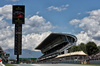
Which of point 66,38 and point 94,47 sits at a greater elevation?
point 66,38

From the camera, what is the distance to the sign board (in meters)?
140

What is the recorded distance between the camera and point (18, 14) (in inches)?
5477

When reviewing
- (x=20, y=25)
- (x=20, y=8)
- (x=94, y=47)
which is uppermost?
(x=20, y=8)

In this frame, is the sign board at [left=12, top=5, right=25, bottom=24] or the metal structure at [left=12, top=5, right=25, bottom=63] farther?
the metal structure at [left=12, top=5, right=25, bottom=63]

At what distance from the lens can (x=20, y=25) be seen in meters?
145

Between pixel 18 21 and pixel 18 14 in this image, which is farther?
pixel 18 21

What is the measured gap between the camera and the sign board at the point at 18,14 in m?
140

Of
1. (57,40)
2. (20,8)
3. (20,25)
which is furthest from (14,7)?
(57,40)

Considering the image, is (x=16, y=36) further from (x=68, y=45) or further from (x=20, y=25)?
(x=68, y=45)

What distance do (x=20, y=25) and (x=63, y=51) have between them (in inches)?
1451

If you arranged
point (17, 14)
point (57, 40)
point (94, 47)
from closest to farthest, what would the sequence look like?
point (94, 47) → point (17, 14) → point (57, 40)

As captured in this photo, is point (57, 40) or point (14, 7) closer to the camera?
point (14, 7)

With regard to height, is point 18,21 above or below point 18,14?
below

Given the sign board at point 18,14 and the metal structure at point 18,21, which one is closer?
the sign board at point 18,14
